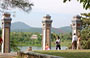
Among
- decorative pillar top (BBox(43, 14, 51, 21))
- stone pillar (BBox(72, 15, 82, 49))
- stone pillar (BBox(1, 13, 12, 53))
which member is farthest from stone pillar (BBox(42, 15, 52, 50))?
stone pillar (BBox(1, 13, 12, 53))

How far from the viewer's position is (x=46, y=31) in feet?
77.5

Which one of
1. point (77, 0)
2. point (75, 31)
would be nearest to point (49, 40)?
point (75, 31)

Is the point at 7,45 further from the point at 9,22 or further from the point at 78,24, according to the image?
the point at 78,24

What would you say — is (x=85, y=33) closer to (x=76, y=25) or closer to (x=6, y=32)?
(x=76, y=25)

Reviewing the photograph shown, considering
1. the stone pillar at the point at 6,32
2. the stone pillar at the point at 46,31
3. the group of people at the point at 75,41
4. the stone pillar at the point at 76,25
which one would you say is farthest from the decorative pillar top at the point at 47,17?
the group of people at the point at 75,41

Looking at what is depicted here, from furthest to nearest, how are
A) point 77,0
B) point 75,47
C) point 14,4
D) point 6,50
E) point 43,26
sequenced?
1. point 43,26
2. point 6,50
3. point 75,47
4. point 14,4
5. point 77,0

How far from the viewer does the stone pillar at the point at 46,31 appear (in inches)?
919

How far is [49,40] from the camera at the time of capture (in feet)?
76.6

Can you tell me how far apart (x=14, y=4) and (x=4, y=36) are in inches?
275

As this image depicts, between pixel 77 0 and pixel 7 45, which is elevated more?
pixel 77 0

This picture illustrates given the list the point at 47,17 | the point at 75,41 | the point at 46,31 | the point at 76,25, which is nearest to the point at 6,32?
the point at 46,31

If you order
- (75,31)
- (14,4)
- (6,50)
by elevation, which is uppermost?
(14,4)

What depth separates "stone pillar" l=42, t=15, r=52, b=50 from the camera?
2335cm

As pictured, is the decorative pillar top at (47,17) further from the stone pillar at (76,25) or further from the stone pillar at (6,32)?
the stone pillar at (6,32)
